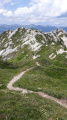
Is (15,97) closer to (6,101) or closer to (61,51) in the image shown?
(6,101)

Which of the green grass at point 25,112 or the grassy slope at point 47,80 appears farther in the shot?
the grassy slope at point 47,80

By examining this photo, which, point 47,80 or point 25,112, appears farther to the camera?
point 47,80

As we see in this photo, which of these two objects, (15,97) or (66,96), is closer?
(15,97)

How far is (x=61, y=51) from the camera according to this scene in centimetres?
11400

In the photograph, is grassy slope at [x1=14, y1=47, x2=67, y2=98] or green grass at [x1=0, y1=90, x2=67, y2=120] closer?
green grass at [x1=0, y1=90, x2=67, y2=120]

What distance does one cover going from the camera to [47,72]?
65875 millimetres

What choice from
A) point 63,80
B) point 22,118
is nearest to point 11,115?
point 22,118

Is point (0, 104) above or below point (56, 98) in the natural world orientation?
above

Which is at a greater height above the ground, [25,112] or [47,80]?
[25,112]

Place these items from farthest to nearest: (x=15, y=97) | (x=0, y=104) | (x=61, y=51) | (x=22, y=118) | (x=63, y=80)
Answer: (x=61, y=51), (x=63, y=80), (x=15, y=97), (x=0, y=104), (x=22, y=118)

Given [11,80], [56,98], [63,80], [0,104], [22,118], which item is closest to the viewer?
[22,118]

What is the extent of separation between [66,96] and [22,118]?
18.0m

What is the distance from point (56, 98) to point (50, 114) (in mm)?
13415

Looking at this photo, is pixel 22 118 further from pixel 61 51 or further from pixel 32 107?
pixel 61 51
